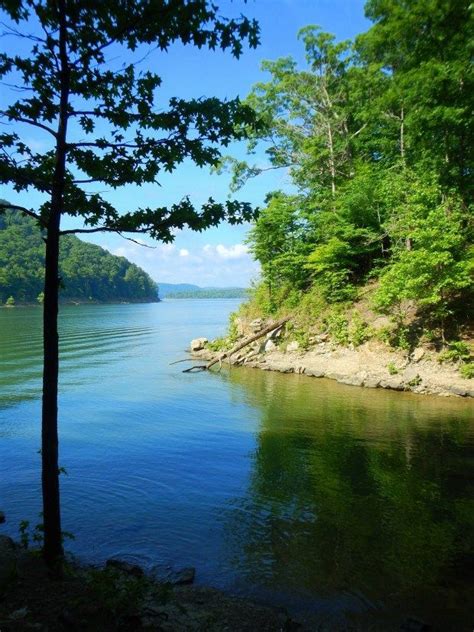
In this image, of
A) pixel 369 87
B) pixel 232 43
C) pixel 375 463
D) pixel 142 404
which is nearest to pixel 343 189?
pixel 369 87

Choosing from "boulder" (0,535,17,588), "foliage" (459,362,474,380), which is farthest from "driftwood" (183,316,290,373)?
"boulder" (0,535,17,588)

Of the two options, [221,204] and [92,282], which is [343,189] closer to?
[221,204]

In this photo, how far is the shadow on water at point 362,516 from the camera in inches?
277

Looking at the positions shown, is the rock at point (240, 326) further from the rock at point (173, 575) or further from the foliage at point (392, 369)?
the rock at point (173, 575)

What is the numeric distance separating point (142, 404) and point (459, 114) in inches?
762

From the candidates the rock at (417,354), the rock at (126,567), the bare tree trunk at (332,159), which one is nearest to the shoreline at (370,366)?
the rock at (417,354)

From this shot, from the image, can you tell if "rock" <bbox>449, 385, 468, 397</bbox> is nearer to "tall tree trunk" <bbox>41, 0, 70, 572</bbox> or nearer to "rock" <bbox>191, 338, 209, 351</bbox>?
"tall tree trunk" <bbox>41, 0, 70, 572</bbox>

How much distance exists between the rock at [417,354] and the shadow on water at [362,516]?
504 cm

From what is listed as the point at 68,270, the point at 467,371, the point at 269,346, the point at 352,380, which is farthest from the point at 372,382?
the point at 68,270

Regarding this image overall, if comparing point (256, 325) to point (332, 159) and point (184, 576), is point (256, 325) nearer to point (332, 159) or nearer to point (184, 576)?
point (332, 159)

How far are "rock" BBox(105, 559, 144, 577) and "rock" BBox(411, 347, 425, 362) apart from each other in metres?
19.2

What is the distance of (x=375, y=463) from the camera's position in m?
12.9

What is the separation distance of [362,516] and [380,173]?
26.1m

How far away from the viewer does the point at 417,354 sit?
75.7ft
